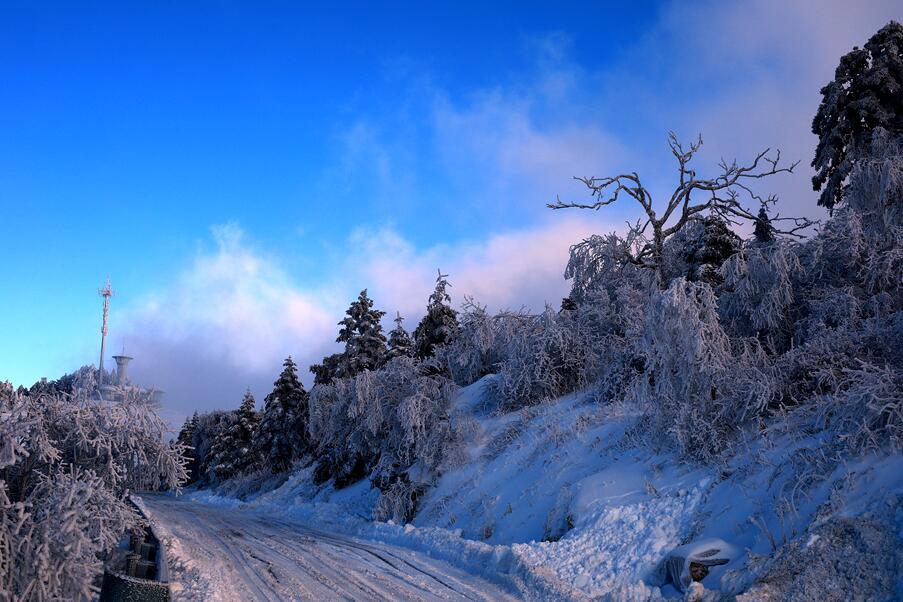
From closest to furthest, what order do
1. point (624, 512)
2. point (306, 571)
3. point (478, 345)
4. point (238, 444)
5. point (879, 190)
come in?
1. point (624, 512)
2. point (306, 571)
3. point (879, 190)
4. point (478, 345)
5. point (238, 444)

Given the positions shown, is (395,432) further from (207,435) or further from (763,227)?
(207,435)

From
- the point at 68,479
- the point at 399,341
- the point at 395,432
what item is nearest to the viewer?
the point at 68,479

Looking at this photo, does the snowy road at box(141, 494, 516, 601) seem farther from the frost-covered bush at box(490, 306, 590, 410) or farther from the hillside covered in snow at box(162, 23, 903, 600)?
the frost-covered bush at box(490, 306, 590, 410)

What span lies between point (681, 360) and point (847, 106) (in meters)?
15.0

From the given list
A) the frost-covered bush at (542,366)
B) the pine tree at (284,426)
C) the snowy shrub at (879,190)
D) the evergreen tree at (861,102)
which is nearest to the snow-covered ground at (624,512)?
the frost-covered bush at (542,366)

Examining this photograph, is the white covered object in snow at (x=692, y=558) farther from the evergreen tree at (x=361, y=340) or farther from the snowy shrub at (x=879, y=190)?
the evergreen tree at (x=361, y=340)

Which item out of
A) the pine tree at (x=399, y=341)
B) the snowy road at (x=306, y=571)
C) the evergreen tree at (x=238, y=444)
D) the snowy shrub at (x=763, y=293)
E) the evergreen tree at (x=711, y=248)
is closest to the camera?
the snowy road at (x=306, y=571)

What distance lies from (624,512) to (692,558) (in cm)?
259

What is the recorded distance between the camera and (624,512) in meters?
11.8

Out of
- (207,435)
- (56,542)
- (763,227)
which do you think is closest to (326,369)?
(207,435)

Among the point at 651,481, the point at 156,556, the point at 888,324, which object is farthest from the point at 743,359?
the point at 156,556

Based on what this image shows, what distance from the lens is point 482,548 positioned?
1289cm

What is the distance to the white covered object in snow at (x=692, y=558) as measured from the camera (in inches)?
356

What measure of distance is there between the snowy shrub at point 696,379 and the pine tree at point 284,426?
1363 inches
